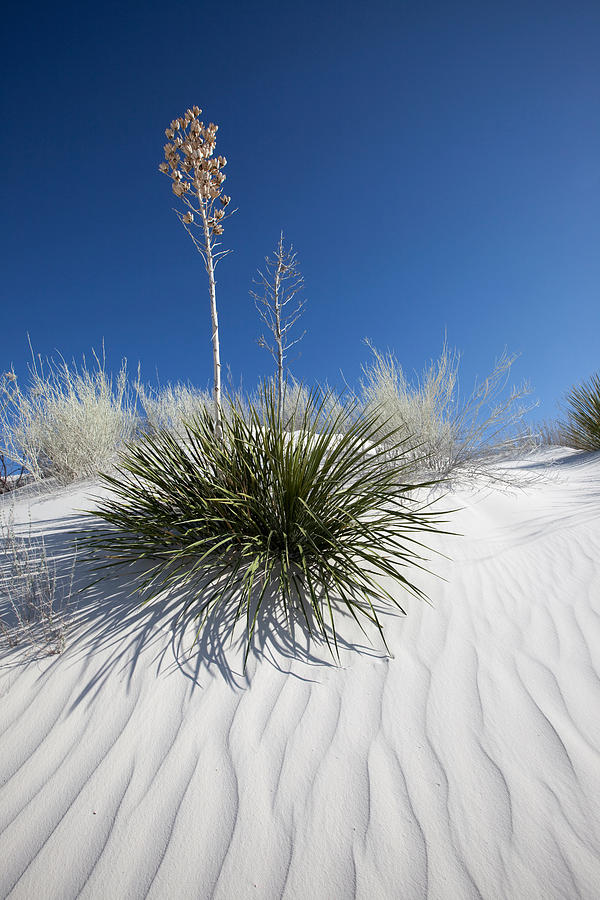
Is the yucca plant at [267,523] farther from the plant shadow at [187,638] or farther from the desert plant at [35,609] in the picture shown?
the desert plant at [35,609]

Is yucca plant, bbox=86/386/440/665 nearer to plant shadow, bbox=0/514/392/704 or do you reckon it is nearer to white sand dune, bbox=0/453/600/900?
plant shadow, bbox=0/514/392/704

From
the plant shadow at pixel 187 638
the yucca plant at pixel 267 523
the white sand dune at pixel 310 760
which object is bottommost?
the white sand dune at pixel 310 760

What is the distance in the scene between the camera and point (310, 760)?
5.14ft

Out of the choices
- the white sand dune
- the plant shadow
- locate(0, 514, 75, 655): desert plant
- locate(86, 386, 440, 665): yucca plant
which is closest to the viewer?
the white sand dune

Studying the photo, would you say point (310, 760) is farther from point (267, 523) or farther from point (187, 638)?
point (267, 523)

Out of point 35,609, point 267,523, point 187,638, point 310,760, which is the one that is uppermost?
point 267,523

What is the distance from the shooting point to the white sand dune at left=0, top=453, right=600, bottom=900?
4.10ft

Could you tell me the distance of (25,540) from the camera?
3.62m

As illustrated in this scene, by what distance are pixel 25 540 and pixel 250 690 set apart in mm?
2826

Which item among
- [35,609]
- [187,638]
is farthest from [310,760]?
[35,609]

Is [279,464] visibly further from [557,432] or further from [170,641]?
[557,432]

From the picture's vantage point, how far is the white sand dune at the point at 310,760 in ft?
4.10

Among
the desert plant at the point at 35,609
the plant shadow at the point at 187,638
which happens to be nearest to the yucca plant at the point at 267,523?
the plant shadow at the point at 187,638

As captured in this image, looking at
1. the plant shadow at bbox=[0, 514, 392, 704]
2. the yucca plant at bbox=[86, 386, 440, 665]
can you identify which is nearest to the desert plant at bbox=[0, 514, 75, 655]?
the plant shadow at bbox=[0, 514, 392, 704]
